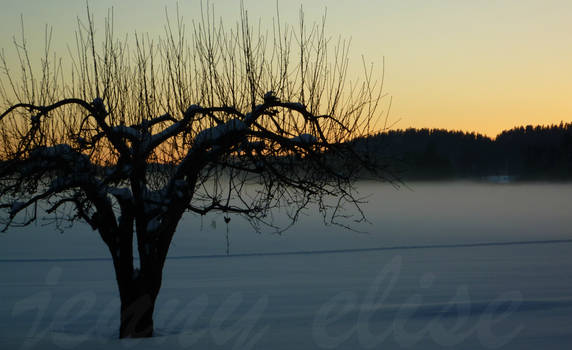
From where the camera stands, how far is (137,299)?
33.9 ft

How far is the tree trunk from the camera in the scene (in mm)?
10305

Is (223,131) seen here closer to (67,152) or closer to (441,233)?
(67,152)

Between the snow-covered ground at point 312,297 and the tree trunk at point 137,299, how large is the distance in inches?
16.7

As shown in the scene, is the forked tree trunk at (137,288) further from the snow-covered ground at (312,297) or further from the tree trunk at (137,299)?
the snow-covered ground at (312,297)

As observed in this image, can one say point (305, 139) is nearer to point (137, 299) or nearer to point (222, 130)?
point (222, 130)

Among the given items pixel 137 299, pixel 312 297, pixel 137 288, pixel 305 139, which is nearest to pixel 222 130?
pixel 305 139

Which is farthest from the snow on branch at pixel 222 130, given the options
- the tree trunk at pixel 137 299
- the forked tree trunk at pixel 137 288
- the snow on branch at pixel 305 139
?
the tree trunk at pixel 137 299

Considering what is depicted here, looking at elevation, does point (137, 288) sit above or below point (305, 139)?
below

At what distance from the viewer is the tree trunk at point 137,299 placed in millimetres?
10305

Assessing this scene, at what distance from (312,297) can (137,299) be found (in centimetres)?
777

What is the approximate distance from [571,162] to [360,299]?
413 feet

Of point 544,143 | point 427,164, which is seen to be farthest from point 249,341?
point 544,143

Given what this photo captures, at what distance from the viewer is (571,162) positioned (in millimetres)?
131250

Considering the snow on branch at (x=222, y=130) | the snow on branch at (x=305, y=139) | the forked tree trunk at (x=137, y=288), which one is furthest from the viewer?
the forked tree trunk at (x=137, y=288)
